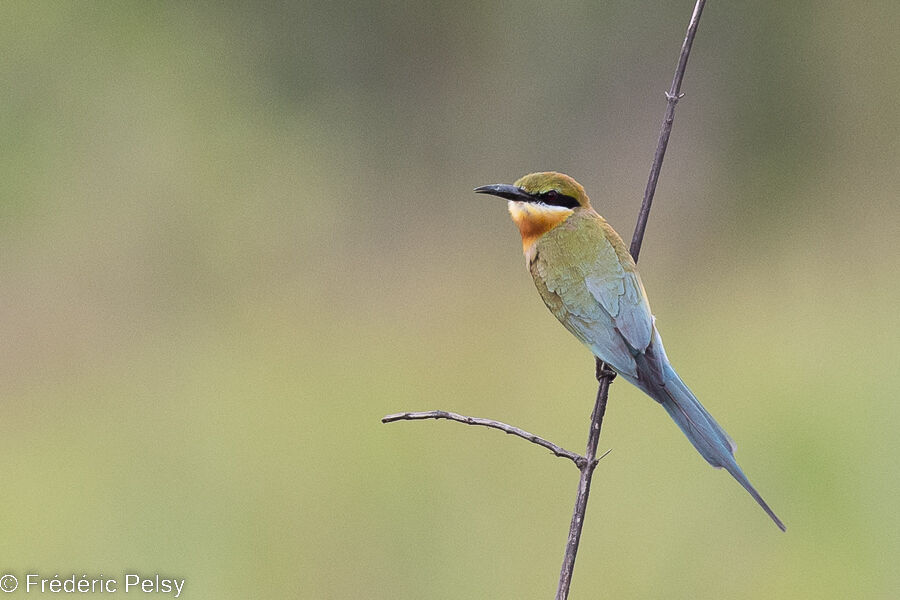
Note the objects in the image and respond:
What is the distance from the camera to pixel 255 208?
4.66 meters

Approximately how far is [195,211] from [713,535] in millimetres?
2834

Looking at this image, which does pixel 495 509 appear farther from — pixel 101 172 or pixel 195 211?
pixel 101 172

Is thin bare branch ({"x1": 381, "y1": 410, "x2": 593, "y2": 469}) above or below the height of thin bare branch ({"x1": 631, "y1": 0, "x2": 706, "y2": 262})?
below

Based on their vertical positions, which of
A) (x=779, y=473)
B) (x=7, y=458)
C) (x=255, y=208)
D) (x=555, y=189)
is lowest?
(x=7, y=458)

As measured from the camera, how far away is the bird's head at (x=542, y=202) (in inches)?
64.7

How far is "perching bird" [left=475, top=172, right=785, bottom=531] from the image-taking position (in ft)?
4.94

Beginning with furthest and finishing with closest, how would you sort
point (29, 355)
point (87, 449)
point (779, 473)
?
point (29, 355), point (87, 449), point (779, 473)

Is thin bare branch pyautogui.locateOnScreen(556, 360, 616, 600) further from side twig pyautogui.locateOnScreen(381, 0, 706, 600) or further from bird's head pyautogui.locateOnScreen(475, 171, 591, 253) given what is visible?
bird's head pyautogui.locateOnScreen(475, 171, 591, 253)

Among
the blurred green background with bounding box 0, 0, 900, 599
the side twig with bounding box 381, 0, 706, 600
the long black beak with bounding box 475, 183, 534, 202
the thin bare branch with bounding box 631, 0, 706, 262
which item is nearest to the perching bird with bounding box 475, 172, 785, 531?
the long black beak with bounding box 475, 183, 534, 202

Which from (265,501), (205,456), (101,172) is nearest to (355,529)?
(265,501)

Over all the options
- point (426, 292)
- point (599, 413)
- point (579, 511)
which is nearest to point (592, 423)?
point (599, 413)

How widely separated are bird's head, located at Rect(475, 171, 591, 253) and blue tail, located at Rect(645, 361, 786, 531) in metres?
0.33

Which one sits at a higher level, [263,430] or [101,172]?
[101,172]

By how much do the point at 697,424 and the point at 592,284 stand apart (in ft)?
1.04
